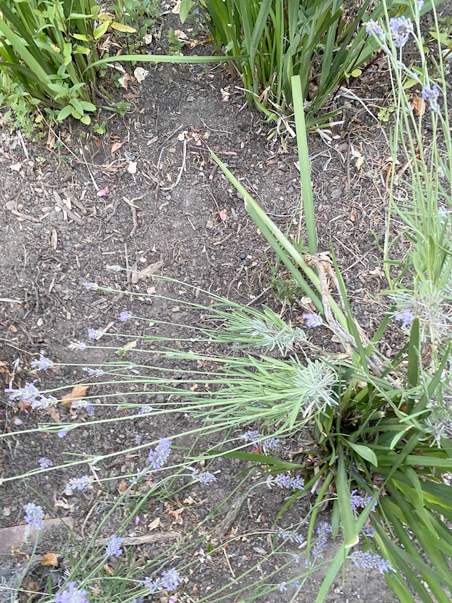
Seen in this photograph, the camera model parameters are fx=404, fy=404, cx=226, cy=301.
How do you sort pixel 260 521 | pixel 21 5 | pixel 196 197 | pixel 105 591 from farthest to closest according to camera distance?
pixel 196 197, pixel 260 521, pixel 21 5, pixel 105 591

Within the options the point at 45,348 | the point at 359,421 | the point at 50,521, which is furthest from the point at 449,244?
the point at 50,521

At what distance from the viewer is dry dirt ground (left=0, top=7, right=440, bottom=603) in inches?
59.2

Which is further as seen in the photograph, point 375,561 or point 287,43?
point 287,43

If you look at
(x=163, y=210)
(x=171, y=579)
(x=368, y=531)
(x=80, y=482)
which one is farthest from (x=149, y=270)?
(x=368, y=531)

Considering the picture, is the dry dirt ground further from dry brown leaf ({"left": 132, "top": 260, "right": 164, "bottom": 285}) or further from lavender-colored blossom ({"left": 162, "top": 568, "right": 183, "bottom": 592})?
lavender-colored blossom ({"left": 162, "top": 568, "right": 183, "bottom": 592})

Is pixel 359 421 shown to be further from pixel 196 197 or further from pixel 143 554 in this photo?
pixel 196 197

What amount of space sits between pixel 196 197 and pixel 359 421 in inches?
39.6

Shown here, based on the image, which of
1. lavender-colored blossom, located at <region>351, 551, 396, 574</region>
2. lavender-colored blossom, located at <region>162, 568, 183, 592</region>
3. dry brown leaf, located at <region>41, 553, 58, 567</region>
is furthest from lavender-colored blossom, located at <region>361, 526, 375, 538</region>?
dry brown leaf, located at <region>41, 553, 58, 567</region>

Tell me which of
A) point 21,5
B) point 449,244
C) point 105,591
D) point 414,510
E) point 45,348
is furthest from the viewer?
point 45,348

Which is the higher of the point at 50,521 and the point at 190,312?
the point at 190,312

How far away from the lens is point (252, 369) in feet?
4.53

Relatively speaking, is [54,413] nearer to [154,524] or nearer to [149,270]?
[154,524]

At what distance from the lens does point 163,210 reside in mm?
1591

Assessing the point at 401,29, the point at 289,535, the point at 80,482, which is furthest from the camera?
the point at 289,535
